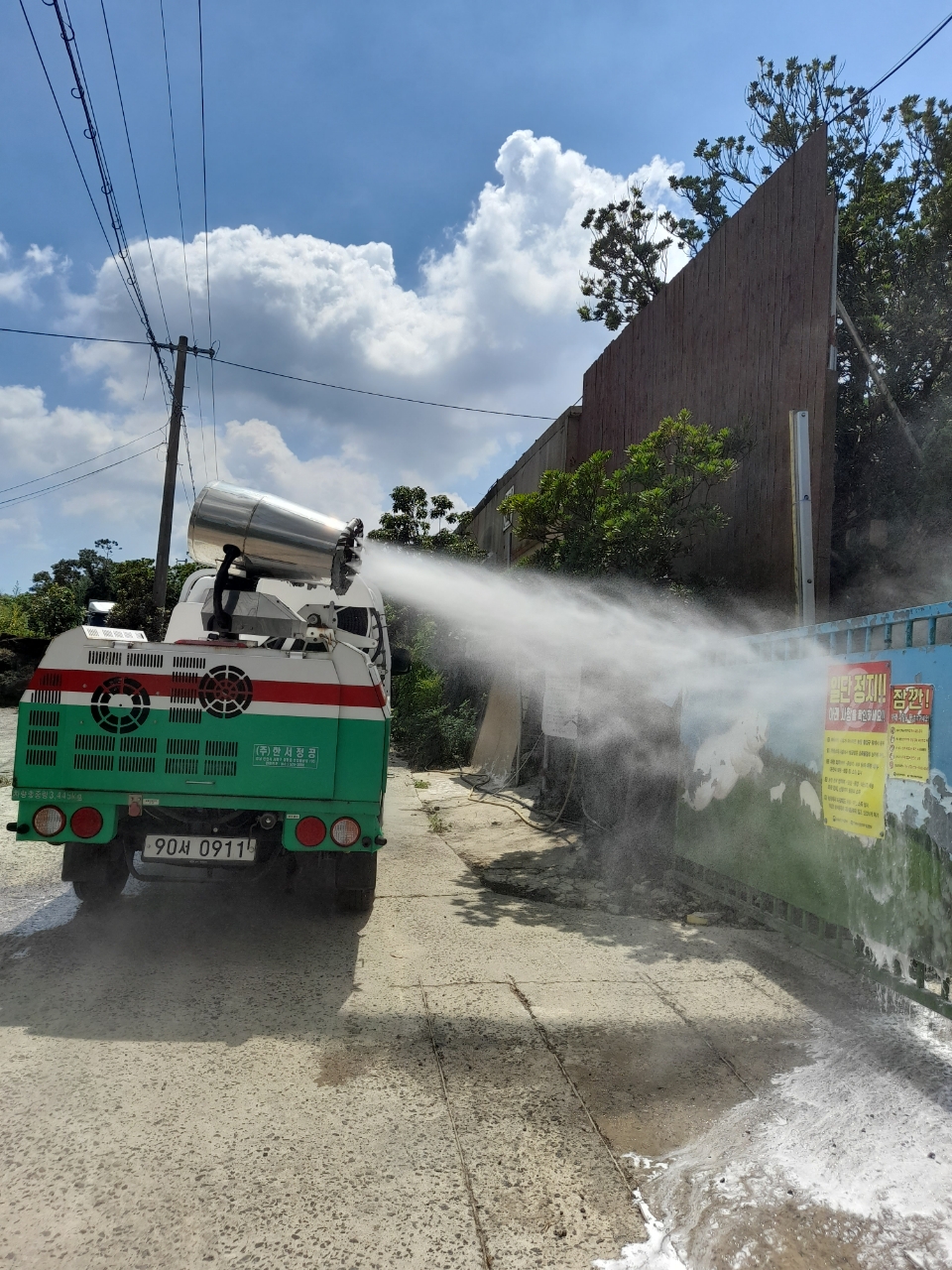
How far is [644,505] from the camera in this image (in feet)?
26.9

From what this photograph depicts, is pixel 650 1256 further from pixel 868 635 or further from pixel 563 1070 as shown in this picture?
pixel 868 635

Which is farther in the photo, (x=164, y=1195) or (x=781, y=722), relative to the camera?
(x=781, y=722)

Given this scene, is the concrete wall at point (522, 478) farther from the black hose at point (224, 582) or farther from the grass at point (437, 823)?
the black hose at point (224, 582)

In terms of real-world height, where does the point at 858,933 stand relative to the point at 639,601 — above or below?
below

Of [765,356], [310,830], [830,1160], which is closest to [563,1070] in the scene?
[830,1160]

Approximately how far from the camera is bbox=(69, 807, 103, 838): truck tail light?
16.1 ft

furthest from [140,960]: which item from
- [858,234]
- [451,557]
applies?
[451,557]

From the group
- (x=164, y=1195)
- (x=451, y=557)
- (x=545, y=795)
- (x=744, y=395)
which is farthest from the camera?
(x=451, y=557)

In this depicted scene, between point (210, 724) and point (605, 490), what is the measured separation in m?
5.12

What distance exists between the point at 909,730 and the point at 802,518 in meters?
3.13

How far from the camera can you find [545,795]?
10289mm

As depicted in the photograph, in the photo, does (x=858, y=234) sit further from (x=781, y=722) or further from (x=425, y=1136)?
(x=425, y=1136)

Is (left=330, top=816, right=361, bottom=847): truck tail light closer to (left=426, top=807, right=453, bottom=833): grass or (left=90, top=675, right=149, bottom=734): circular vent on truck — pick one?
(left=90, top=675, right=149, bottom=734): circular vent on truck

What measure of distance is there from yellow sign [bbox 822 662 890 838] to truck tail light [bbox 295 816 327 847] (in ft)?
9.11
